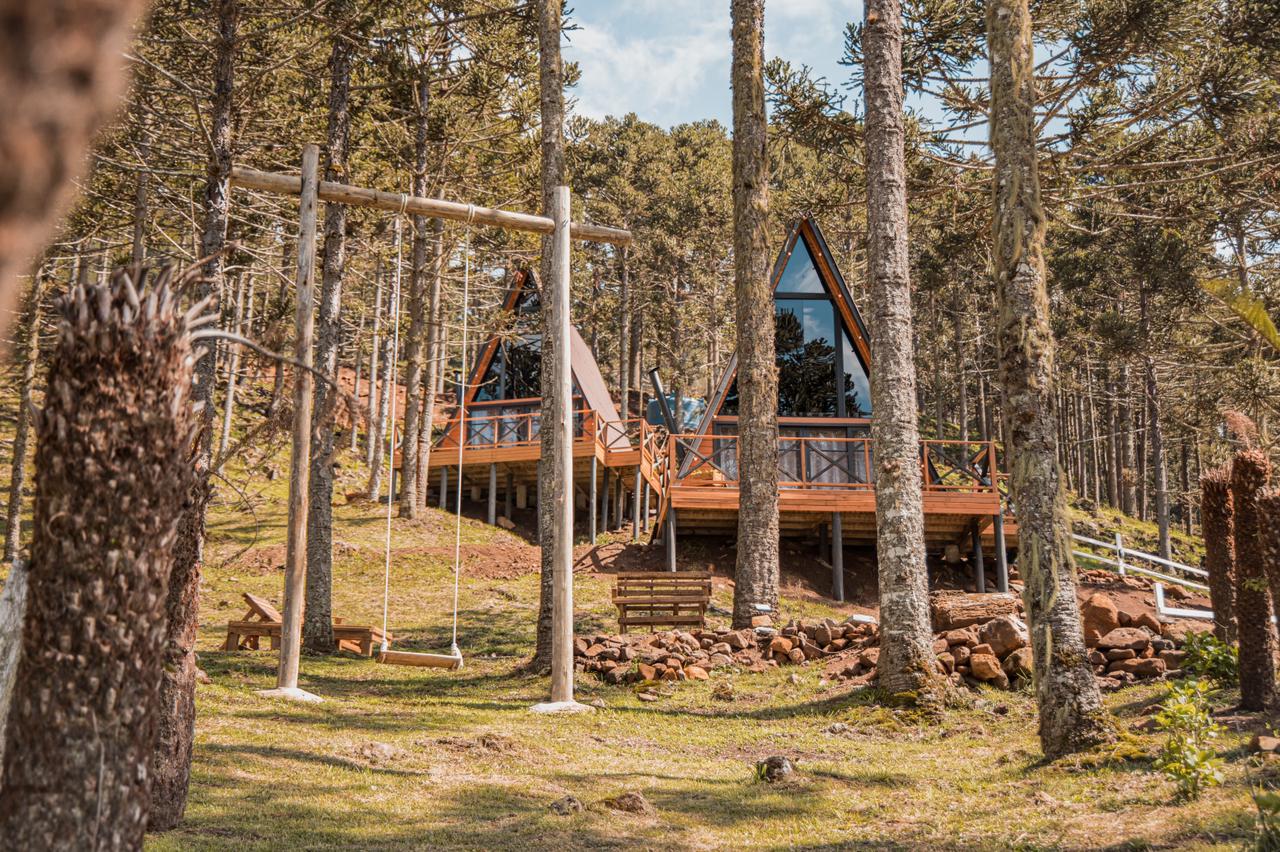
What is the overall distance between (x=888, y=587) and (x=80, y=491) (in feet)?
27.3

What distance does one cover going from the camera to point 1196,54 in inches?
590

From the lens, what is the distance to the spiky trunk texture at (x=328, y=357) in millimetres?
13250

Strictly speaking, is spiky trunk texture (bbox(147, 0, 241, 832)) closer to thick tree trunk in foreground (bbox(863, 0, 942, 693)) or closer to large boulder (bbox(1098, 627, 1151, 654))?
thick tree trunk in foreground (bbox(863, 0, 942, 693))

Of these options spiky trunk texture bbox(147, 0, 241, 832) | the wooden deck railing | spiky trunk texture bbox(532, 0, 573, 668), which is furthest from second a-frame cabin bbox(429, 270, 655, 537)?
spiky trunk texture bbox(147, 0, 241, 832)

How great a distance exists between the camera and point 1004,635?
1038cm

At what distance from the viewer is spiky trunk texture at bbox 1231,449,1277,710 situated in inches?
273

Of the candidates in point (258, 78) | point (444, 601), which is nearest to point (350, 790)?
point (258, 78)

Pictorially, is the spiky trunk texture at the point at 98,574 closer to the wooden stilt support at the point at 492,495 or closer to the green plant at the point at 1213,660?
the green plant at the point at 1213,660

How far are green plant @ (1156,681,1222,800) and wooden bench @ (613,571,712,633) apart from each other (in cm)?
839

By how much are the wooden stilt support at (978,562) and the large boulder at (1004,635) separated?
908 cm

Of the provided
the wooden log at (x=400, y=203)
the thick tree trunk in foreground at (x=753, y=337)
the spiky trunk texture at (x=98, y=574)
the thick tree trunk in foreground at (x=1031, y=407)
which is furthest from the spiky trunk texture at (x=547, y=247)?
the spiky trunk texture at (x=98, y=574)

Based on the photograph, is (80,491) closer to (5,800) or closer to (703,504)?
(5,800)

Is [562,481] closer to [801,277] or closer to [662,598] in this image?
[662,598]

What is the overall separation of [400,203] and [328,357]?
16.9 ft
